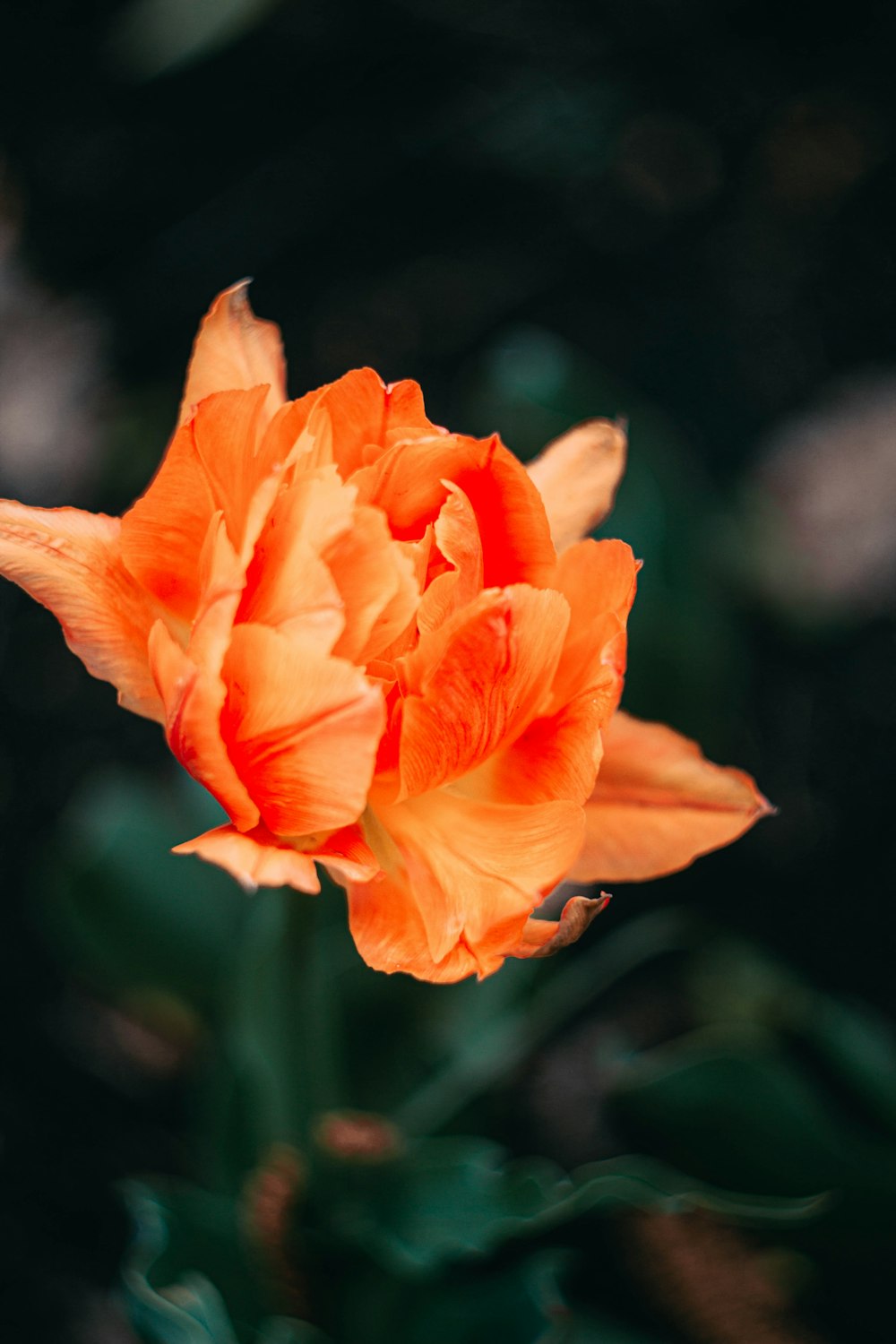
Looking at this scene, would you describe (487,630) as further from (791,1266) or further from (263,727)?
(791,1266)

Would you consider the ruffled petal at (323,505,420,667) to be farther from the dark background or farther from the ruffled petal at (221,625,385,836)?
the dark background

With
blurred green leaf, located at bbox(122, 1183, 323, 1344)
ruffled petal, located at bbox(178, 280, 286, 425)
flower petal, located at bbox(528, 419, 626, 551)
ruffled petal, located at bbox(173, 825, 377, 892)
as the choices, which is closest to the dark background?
blurred green leaf, located at bbox(122, 1183, 323, 1344)

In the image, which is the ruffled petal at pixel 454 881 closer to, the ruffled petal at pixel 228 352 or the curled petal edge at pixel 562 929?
the curled petal edge at pixel 562 929

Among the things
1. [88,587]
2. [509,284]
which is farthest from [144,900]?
[509,284]

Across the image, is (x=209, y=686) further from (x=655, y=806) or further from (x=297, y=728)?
(x=655, y=806)

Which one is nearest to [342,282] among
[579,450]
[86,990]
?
[86,990]

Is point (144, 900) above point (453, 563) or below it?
below
